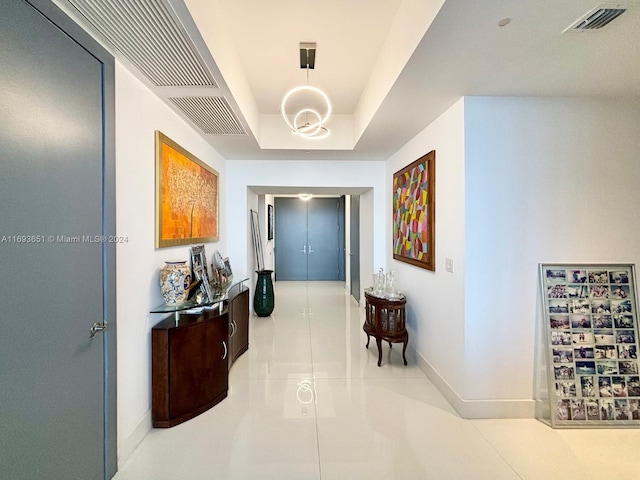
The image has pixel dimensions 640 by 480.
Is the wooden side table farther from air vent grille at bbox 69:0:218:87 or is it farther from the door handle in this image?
air vent grille at bbox 69:0:218:87

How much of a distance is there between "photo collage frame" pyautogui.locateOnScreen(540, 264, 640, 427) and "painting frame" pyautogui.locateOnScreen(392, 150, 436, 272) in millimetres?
1025

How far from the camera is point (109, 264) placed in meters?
1.79

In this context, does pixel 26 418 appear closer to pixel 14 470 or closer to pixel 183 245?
pixel 14 470

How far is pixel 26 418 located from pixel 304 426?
5.49 feet

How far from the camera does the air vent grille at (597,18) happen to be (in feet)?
4.98

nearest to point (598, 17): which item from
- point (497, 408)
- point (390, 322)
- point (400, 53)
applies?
point (400, 53)

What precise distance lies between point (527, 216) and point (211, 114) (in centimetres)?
293

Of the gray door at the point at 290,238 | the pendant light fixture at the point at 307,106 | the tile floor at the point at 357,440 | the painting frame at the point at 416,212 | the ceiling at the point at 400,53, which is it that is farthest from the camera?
the gray door at the point at 290,238

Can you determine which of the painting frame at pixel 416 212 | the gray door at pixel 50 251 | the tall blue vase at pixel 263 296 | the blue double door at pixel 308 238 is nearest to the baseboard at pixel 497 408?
the painting frame at pixel 416 212

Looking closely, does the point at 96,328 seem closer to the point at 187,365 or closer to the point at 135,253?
the point at 135,253

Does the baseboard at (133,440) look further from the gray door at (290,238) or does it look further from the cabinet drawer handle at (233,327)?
the gray door at (290,238)

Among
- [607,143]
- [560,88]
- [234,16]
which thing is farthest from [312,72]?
[607,143]

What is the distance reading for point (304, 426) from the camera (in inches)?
90.7

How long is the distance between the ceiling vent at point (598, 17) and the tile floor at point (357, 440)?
261 cm
